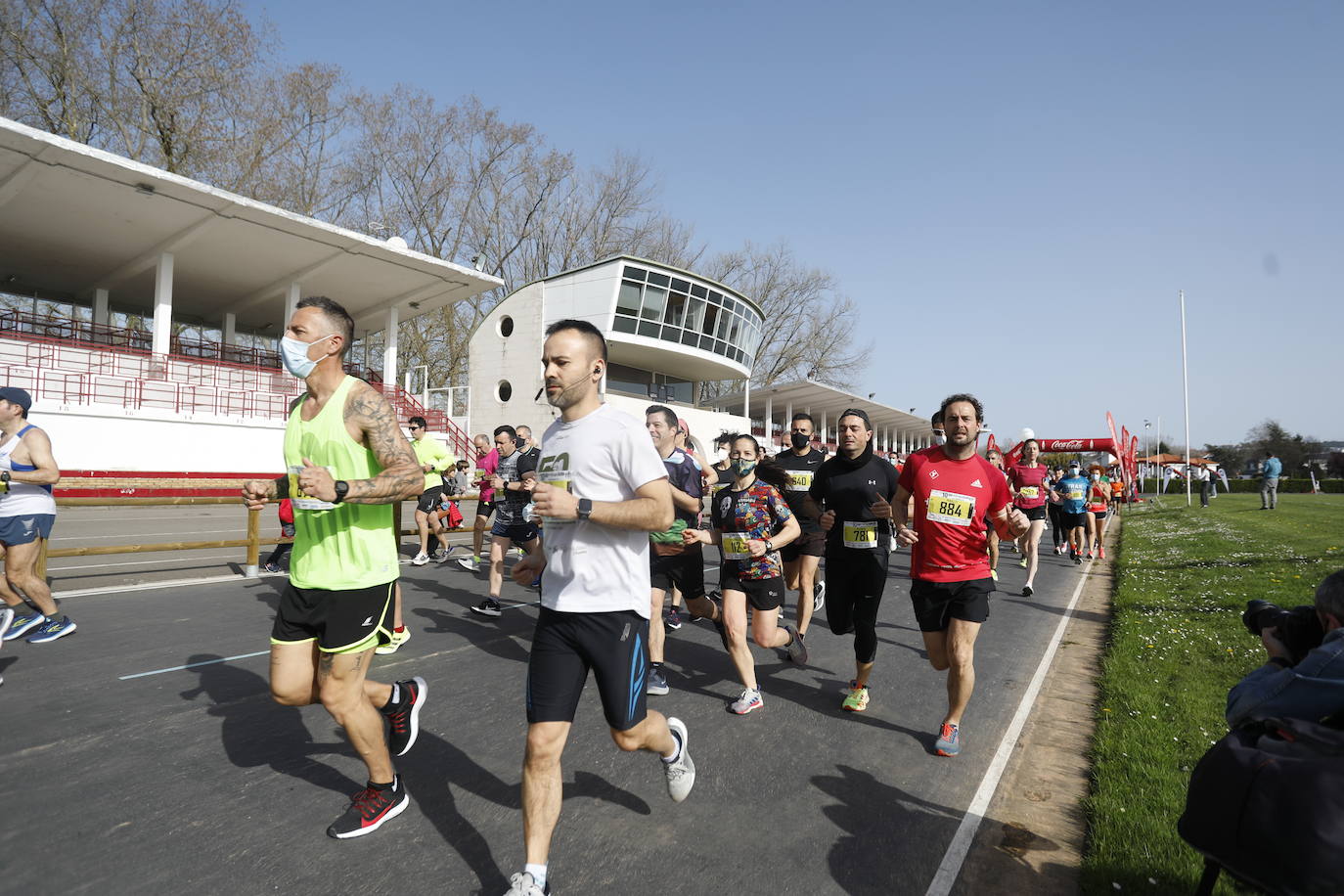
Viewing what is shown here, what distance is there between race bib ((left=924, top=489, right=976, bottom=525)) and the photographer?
7.61ft

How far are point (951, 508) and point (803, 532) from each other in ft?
8.71

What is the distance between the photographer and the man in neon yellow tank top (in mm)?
3012

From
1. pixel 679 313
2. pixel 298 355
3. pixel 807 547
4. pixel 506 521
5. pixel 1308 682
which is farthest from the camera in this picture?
pixel 679 313

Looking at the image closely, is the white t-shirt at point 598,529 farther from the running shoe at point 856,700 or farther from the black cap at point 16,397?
the black cap at point 16,397

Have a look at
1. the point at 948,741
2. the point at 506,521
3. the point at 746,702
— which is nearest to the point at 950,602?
the point at 948,741

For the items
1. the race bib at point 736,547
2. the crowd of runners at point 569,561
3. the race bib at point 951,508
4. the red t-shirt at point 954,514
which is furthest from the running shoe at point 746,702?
the race bib at point 951,508

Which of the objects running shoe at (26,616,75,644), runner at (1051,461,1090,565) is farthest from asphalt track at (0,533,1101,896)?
runner at (1051,461,1090,565)

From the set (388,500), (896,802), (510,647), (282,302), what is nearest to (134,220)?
(282,302)

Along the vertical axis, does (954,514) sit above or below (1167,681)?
above

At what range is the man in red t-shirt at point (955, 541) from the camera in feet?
14.1

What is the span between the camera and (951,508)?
4.46 m

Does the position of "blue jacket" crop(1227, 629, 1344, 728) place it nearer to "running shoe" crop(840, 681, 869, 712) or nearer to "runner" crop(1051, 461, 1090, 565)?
"running shoe" crop(840, 681, 869, 712)

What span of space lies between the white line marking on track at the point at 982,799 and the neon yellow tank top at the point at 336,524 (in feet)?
8.79

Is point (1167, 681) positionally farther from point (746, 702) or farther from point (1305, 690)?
point (1305, 690)
